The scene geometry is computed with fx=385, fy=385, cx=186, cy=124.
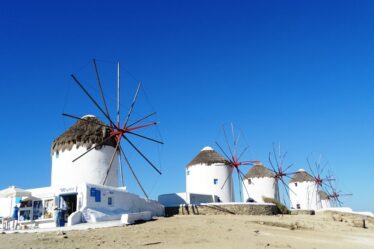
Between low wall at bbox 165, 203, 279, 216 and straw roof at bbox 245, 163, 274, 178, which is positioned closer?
low wall at bbox 165, 203, 279, 216

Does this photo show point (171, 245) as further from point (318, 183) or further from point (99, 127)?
point (318, 183)

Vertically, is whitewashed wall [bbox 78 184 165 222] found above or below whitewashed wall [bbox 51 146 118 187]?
below

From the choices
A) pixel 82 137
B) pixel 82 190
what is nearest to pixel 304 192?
pixel 82 137

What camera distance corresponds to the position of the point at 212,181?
38469mm

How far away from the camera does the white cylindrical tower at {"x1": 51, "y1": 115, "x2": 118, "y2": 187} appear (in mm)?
26516

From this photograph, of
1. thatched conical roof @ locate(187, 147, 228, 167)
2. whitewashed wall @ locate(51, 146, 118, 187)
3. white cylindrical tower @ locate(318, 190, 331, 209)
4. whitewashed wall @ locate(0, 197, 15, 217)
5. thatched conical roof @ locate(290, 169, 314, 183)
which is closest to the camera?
whitewashed wall @ locate(0, 197, 15, 217)

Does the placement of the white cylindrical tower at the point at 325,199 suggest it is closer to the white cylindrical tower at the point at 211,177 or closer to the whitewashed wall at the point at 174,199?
the white cylindrical tower at the point at 211,177

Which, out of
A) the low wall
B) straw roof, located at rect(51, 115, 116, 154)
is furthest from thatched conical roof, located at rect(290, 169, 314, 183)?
straw roof, located at rect(51, 115, 116, 154)

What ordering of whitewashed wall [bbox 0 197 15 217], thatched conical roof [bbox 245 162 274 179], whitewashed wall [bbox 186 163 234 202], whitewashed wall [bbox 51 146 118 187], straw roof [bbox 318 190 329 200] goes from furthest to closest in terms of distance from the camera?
1. straw roof [bbox 318 190 329 200]
2. thatched conical roof [bbox 245 162 274 179]
3. whitewashed wall [bbox 186 163 234 202]
4. whitewashed wall [bbox 51 146 118 187]
5. whitewashed wall [bbox 0 197 15 217]

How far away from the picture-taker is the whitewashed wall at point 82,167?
2645cm

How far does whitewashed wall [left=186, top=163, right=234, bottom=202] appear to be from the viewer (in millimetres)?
38312

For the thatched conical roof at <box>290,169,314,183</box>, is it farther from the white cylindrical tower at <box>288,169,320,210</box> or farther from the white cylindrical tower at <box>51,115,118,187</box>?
the white cylindrical tower at <box>51,115,118,187</box>

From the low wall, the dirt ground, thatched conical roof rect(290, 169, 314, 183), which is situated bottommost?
the dirt ground

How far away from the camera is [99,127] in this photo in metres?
27.6
